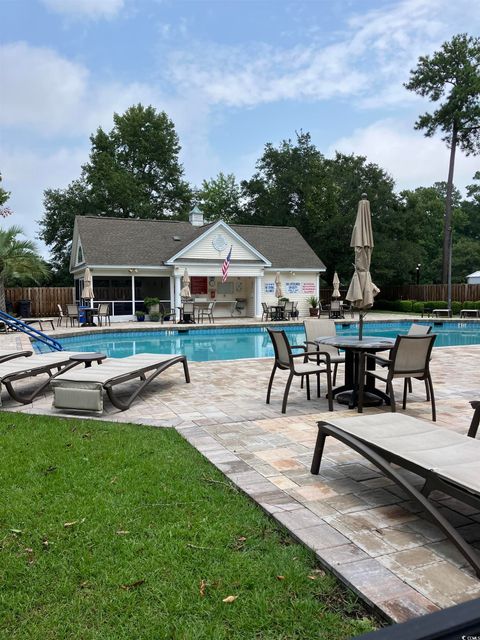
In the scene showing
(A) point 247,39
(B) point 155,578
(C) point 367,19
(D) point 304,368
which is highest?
(A) point 247,39

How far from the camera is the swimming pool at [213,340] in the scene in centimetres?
1317

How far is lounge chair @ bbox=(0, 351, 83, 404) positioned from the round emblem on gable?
16.3 metres

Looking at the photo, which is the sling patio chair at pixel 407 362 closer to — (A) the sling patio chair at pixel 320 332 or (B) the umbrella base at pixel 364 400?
(B) the umbrella base at pixel 364 400

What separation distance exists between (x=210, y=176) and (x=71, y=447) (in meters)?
39.7

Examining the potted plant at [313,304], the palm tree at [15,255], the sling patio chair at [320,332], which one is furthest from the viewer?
the potted plant at [313,304]

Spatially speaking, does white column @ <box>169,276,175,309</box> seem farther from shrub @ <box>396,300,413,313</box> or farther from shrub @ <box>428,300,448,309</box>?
shrub @ <box>396,300,413,313</box>

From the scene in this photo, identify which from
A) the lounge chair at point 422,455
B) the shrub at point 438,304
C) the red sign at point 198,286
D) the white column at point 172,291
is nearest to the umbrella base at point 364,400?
the lounge chair at point 422,455

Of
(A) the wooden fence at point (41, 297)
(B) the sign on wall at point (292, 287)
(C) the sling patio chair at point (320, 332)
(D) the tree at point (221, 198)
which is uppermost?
(D) the tree at point (221, 198)

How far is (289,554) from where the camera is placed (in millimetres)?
2562

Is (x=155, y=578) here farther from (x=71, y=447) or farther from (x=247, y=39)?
(x=247, y=39)

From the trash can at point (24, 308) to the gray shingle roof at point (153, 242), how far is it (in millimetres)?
3509

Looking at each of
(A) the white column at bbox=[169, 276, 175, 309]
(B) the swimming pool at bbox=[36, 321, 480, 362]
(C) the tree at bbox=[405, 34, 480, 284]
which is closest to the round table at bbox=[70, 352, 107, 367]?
(B) the swimming pool at bbox=[36, 321, 480, 362]

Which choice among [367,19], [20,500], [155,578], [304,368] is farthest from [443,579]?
[367,19]

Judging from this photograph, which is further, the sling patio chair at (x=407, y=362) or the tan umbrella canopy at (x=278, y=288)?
the tan umbrella canopy at (x=278, y=288)
